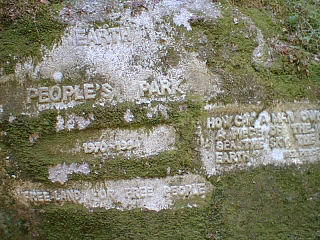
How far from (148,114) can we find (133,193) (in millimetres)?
575

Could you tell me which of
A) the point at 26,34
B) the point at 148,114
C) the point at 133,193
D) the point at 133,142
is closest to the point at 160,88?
the point at 148,114

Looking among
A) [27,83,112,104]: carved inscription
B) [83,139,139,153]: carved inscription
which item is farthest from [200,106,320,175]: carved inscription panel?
[27,83,112,104]: carved inscription

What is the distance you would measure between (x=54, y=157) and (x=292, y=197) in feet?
5.65

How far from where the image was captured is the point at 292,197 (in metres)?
2.45

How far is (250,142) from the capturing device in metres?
2.47

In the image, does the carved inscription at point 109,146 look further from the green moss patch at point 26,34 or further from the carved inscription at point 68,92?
the green moss patch at point 26,34

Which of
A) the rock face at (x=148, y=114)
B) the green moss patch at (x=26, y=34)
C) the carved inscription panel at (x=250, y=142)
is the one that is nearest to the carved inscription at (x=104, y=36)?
the rock face at (x=148, y=114)

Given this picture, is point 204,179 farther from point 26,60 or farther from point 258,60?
point 26,60

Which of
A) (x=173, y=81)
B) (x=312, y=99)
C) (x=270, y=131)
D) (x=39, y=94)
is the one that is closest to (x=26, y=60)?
(x=39, y=94)

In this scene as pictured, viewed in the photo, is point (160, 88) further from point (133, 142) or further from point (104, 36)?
point (104, 36)

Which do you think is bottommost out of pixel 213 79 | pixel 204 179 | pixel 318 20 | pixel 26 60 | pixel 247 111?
pixel 204 179

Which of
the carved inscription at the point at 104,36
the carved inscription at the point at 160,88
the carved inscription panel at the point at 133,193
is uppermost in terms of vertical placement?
the carved inscription at the point at 104,36

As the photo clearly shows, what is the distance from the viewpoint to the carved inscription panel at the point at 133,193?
8.12 feet

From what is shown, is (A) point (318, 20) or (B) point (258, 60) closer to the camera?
(B) point (258, 60)
